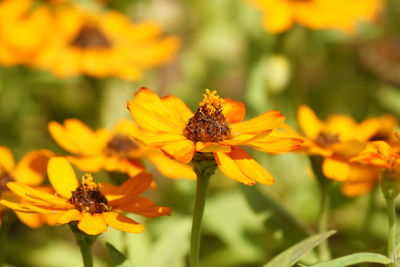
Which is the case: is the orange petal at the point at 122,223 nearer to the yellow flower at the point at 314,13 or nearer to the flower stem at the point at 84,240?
the flower stem at the point at 84,240

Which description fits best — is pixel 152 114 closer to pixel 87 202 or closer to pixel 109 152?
pixel 87 202

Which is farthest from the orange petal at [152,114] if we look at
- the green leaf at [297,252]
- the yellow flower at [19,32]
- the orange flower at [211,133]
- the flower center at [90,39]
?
the flower center at [90,39]

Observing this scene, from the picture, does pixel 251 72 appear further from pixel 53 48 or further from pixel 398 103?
pixel 53 48

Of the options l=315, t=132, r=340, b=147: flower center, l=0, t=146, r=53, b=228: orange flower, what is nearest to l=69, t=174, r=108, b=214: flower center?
l=0, t=146, r=53, b=228: orange flower

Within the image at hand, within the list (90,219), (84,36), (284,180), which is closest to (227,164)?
(90,219)

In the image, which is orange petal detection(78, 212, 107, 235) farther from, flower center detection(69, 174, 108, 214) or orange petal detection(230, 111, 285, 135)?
orange petal detection(230, 111, 285, 135)
